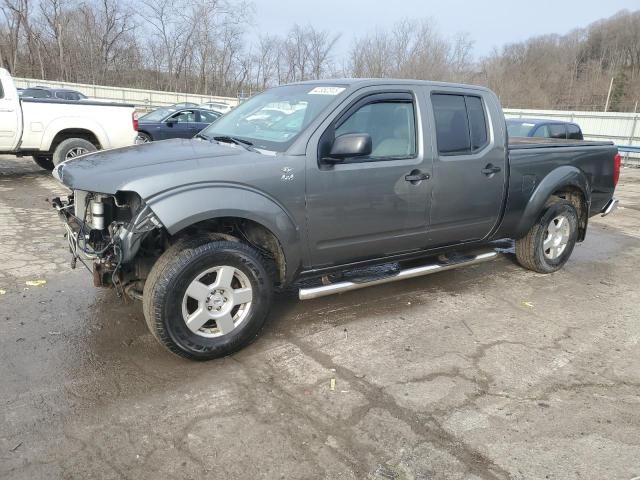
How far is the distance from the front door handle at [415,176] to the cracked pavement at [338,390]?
116 centimetres

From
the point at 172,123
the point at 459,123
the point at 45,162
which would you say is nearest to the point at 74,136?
the point at 45,162

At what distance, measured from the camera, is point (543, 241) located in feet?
17.7

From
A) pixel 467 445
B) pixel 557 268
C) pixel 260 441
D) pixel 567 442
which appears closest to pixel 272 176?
pixel 260 441

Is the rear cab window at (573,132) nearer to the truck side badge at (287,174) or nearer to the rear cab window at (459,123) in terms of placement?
the rear cab window at (459,123)

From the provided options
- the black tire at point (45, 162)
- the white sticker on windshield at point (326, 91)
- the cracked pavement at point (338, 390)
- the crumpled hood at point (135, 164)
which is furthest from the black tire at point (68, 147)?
the white sticker on windshield at point (326, 91)

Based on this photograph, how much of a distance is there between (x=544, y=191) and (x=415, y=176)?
1.78m

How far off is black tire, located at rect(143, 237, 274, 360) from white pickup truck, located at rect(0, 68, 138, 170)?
6.97m

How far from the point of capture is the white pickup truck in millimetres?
Answer: 8750

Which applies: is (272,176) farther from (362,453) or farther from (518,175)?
(518,175)

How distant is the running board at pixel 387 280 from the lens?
144 inches

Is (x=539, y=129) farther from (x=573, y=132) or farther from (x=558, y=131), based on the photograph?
(x=573, y=132)

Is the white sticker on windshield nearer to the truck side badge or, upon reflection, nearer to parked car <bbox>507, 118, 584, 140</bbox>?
the truck side badge

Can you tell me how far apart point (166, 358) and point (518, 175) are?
3.54 metres

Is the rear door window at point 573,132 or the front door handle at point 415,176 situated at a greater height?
the rear door window at point 573,132
